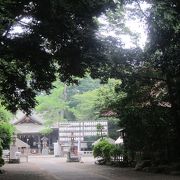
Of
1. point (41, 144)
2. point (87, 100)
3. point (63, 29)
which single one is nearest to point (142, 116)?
point (63, 29)

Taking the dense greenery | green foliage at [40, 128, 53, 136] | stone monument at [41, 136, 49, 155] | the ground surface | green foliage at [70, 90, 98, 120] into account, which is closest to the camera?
the dense greenery

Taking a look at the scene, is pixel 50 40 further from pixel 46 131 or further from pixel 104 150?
pixel 46 131

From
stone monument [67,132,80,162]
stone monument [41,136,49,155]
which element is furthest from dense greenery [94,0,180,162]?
stone monument [41,136,49,155]

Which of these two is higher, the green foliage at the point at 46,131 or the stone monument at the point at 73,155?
the green foliage at the point at 46,131

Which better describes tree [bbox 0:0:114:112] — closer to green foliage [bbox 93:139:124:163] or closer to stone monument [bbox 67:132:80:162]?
green foliage [bbox 93:139:124:163]

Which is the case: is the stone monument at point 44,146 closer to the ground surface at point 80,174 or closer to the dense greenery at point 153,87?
the ground surface at point 80,174

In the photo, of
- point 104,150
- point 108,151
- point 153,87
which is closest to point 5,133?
point 104,150

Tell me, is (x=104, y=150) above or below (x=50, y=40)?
below

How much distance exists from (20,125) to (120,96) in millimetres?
49654

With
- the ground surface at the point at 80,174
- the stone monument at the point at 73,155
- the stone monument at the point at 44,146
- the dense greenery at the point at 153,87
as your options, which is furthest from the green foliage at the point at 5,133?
the stone monument at the point at 44,146

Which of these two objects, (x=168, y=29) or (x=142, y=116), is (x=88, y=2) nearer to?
(x=168, y=29)

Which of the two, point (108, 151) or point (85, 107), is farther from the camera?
point (85, 107)

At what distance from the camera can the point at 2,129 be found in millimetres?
40469

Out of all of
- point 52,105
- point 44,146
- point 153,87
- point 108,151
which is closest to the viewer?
point 153,87
